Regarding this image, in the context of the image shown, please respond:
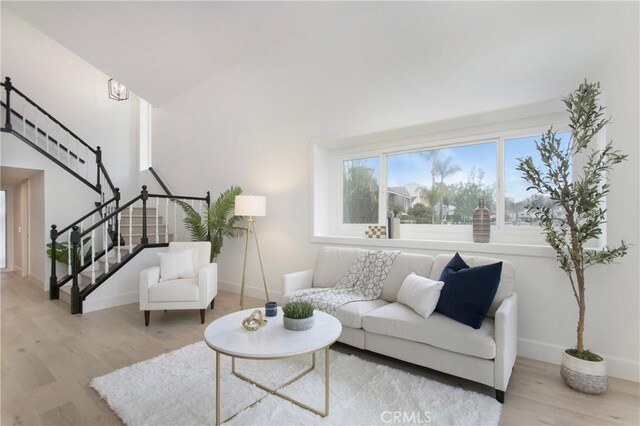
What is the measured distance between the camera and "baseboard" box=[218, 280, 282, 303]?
4438 millimetres

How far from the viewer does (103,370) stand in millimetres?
2404

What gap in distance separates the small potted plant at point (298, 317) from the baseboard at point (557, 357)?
6.58 ft

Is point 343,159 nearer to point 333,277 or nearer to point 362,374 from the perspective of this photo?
point 333,277

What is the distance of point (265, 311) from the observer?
231cm

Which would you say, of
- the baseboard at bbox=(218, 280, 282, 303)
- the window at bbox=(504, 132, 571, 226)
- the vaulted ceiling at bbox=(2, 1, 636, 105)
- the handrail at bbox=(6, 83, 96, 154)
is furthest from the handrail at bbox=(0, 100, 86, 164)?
the window at bbox=(504, 132, 571, 226)

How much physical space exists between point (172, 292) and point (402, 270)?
2.51 meters

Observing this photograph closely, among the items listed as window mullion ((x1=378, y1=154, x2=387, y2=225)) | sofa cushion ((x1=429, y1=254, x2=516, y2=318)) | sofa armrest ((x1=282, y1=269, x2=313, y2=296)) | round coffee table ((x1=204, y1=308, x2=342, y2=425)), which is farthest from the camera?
window mullion ((x1=378, y1=154, x2=387, y2=225))

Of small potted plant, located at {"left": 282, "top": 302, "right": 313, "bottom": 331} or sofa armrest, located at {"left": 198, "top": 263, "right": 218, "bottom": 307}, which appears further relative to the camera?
sofa armrest, located at {"left": 198, "top": 263, "right": 218, "bottom": 307}

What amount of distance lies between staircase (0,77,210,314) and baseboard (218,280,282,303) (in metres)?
1.15

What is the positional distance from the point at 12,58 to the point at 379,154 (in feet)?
23.6

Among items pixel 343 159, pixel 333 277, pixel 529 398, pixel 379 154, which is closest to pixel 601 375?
pixel 529 398

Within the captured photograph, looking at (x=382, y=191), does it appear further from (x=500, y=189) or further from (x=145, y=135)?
(x=145, y=135)

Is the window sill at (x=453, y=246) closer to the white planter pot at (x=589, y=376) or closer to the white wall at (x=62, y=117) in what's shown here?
the white planter pot at (x=589, y=376)

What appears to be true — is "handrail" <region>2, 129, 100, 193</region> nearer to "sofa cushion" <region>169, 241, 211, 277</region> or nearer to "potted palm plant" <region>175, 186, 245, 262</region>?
"potted palm plant" <region>175, 186, 245, 262</region>
